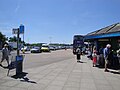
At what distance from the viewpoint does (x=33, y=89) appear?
7.21 m

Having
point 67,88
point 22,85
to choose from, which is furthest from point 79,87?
point 22,85

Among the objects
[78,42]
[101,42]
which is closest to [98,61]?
[101,42]

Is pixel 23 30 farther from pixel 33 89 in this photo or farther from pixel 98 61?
pixel 98 61

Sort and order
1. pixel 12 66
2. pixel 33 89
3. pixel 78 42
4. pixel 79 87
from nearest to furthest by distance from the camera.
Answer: pixel 33 89 < pixel 79 87 < pixel 12 66 < pixel 78 42

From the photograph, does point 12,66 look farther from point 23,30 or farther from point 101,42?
point 101,42

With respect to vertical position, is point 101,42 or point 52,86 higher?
point 101,42

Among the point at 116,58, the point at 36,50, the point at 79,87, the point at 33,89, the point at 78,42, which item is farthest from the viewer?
the point at 36,50

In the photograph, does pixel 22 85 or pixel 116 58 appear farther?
pixel 116 58

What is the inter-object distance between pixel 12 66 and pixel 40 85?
333cm

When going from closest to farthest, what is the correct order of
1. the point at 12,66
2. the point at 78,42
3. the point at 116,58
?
the point at 12,66 < the point at 116,58 < the point at 78,42

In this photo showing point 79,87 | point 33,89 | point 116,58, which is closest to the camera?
point 33,89

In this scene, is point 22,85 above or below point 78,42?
below

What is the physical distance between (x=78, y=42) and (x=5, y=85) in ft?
102

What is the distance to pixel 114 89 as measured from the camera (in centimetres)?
757
